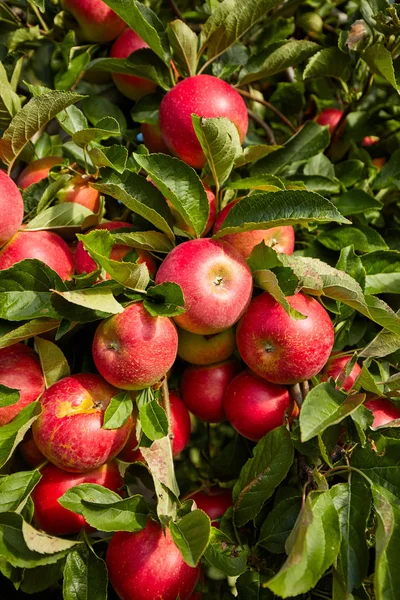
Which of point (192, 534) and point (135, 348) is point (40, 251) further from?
point (192, 534)

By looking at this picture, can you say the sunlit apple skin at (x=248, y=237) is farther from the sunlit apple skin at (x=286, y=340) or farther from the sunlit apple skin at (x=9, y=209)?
the sunlit apple skin at (x=9, y=209)

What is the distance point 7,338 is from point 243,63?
2.79 feet

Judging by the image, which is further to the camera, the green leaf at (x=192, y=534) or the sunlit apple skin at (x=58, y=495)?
the sunlit apple skin at (x=58, y=495)

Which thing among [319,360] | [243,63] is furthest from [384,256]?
[243,63]

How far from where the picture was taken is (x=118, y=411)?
95 centimetres

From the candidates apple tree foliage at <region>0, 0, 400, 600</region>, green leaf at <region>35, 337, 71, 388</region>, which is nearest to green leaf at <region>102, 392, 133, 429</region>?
apple tree foliage at <region>0, 0, 400, 600</region>

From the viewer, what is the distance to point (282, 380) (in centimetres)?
101

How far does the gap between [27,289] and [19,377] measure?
167 millimetres

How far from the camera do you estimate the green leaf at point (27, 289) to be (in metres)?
0.94

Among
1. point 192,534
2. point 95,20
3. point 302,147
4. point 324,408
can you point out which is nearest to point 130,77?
point 95,20

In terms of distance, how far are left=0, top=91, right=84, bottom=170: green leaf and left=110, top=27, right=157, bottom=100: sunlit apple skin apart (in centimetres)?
34

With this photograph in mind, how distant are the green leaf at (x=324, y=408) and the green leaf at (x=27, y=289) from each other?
430 mm

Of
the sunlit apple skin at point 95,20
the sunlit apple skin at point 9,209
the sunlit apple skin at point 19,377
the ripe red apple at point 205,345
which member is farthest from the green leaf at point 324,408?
the sunlit apple skin at point 95,20

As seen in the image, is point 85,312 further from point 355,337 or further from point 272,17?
point 272,17
